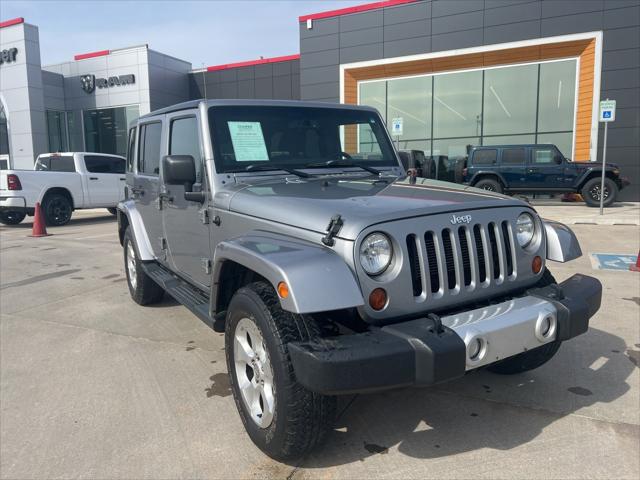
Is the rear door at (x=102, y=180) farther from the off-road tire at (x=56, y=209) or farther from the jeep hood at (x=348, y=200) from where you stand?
the jeep hood at (x=348, y=200)

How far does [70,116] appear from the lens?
25875 millimetres

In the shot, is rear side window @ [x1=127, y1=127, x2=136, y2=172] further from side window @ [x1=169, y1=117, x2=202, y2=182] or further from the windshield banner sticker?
the windshield banner sticker

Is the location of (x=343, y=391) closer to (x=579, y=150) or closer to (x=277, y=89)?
(x=579, y=150)

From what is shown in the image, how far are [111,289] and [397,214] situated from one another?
498cm

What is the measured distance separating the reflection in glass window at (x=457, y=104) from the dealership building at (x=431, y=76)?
0.04 m

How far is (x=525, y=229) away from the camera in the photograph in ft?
9.57

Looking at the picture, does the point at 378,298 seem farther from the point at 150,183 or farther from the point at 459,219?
the point at 150,183

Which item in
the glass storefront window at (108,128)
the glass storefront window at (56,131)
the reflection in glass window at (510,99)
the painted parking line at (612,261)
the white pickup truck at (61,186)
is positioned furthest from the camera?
the glass storefront window at (56,131)

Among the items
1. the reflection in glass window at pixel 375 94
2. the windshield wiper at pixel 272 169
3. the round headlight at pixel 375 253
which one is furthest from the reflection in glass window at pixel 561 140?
the round headlight at pixel 375 253

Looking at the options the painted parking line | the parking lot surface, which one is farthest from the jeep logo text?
the painted parking line

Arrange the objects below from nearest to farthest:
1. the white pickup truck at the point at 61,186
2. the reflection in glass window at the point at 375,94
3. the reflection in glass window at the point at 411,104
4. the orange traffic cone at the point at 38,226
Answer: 1. the orange traffic cone at the point at 38,226
2. the white pickup truck at the point at 61,186
3. the reflection in glass window at the point at 411,104
4. the reflection in glass window at the point at 375,94

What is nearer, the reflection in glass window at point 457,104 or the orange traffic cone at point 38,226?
the orange traffic cone at point 38,226

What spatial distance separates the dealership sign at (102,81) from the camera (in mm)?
23938

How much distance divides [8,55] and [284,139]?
25303 mm
